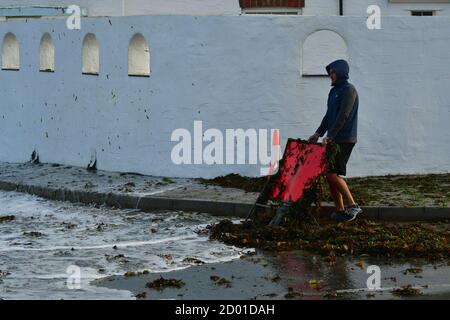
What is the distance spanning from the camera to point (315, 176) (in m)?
12.7

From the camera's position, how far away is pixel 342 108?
42.4 feet

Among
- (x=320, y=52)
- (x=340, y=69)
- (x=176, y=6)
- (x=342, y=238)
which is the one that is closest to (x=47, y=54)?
(x=176, y=6)

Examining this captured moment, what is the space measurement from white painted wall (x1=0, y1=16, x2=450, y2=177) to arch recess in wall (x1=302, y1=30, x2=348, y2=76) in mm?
6355

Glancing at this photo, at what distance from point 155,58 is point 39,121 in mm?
3081

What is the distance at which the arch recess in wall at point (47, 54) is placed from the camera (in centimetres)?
1872

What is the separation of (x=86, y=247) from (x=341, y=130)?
10.3 ft

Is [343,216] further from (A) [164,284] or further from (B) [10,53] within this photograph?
(B) [10,53]

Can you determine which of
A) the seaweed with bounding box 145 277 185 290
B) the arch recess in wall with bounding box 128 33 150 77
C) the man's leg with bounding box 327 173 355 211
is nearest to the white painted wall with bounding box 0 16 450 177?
the arch recess in wall with bounding box 128 33 150 77

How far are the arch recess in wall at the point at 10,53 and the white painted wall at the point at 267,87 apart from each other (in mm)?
3061

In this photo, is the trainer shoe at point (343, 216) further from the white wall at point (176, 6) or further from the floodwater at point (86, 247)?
the white wall at point (176, 6)

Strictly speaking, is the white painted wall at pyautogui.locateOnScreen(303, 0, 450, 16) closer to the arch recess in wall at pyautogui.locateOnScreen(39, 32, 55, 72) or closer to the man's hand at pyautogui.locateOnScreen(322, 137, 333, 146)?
the arch recess in wall at pyautogui.locateOnScreen(39, 32, 55, 72)
